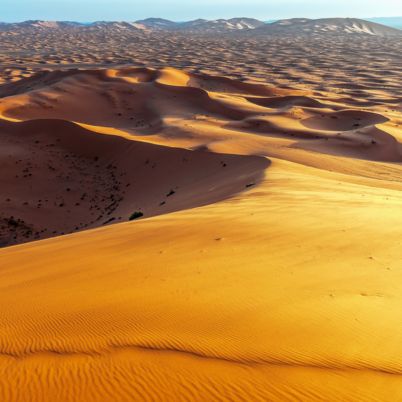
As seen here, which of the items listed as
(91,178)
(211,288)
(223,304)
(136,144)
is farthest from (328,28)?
(223,304)

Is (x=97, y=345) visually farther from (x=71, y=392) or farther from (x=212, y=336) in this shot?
(x=212, y=336)

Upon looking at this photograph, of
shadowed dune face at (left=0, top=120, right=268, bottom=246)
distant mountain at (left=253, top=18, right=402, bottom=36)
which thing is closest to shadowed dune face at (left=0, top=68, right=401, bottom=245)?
shadowed dune face at (left=0, top=120, right=268, bottom=246)

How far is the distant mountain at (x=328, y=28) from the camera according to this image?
139312 millimetres

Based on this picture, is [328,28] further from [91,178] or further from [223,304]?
[223,304]

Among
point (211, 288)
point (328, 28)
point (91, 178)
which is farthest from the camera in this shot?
point (328, 28)

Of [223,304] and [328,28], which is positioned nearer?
[223,304]

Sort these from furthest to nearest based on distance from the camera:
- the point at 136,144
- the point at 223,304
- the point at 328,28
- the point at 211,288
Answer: the point at 328,28
the point at 136,144
the point at 211,288
the point at 223,304

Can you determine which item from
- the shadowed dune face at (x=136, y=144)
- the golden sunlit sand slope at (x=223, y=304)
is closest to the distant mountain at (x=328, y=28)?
the shadowed dune face at (x=136, y=144)

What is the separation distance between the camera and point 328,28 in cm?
14688

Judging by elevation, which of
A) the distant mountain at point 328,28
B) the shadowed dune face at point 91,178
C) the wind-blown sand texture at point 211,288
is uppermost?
the distant mountain at point 328,28

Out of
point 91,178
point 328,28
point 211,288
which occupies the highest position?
point 328,28

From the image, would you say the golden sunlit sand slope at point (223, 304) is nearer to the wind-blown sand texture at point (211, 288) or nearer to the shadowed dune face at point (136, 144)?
the wind-blown sand texture at point (211, 288)

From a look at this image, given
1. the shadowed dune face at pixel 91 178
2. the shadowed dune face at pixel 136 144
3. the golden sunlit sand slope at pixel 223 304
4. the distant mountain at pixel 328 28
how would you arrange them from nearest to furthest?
the golden sunlit sand slope at pixel 223 304
the shadowed dune face at pixel 91 178
the shadowed dune face at pixel 136 144
the distant mountain at pixel 328 28

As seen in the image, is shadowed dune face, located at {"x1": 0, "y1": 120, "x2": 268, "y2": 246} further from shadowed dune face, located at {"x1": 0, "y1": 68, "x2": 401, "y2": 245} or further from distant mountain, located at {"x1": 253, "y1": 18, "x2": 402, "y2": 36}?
distant mountain, located at {"x1": 253, "y1": 18, "x2": 402, "y2": 36}
